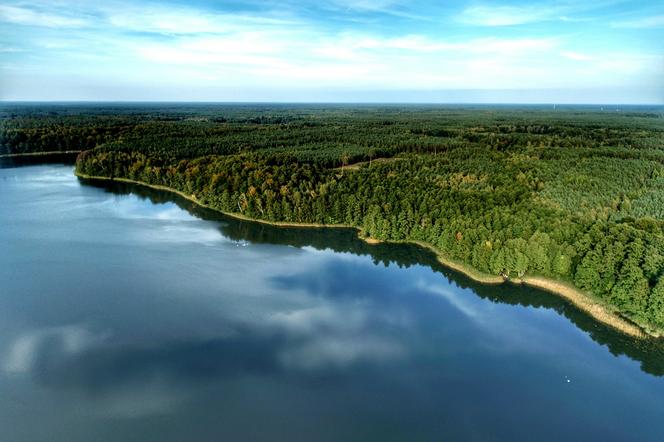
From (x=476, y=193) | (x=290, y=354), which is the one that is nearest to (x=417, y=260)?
(x=476, y=193)

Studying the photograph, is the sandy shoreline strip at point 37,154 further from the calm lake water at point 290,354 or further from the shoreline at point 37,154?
the calm lake water at point 290,354

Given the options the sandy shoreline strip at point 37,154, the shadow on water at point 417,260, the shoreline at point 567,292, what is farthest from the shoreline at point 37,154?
the shoreline at point 567,292


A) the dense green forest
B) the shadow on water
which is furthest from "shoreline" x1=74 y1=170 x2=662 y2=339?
the dense green forest

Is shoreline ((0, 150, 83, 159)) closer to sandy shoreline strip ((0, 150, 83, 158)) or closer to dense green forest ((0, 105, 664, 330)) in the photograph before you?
sandy shoreline strip ((0, 150, 83, 158))

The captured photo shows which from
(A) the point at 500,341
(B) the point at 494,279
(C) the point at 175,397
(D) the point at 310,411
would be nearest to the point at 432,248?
(B) the point at 494,279

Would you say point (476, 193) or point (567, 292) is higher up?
point (476, 193)

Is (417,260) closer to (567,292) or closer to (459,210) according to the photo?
(459,210)

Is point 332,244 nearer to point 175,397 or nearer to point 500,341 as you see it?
point 500,341
